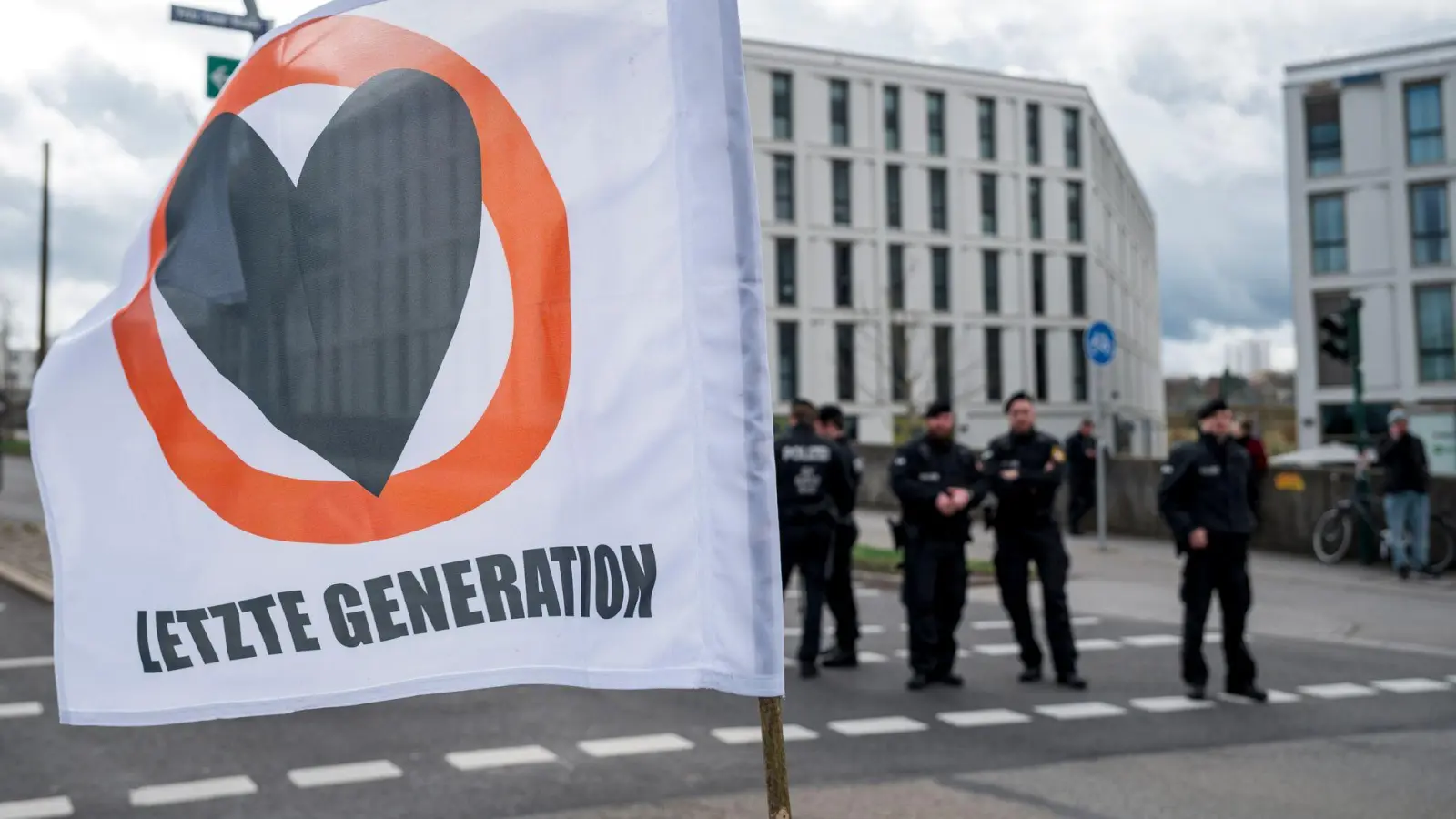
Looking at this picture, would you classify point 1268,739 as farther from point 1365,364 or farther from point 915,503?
point 1365,364

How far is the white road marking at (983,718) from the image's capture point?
26.9 ft

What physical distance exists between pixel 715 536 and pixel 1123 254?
246 ft

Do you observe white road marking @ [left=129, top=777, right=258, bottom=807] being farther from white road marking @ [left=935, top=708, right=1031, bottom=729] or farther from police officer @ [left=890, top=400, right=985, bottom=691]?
police officer @ [left=890, top=400, right=985, bottom=691]

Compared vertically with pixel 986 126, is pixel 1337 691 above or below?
below

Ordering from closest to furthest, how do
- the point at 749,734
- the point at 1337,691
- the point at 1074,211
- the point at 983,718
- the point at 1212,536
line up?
the point at 749,734 < the point at 983,718 < the point at 1212,536 < the point at 1337,691 < the point at 1074,211

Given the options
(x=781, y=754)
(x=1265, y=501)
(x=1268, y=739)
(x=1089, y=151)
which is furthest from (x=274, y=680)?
(x=1089, y=151)

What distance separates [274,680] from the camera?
3297mm

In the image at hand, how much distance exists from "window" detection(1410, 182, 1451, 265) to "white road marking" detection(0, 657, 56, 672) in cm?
4374

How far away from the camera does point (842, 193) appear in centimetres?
5888

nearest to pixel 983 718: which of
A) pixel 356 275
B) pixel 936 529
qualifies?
pixel 936 529

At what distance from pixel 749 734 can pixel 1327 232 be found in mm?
Answer: 43912

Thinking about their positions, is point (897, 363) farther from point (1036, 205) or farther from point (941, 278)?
point (1036, 205)

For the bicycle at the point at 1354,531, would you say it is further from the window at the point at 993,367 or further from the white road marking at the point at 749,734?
the window at the point at 993,367

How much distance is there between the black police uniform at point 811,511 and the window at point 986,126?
5379 centimetres
